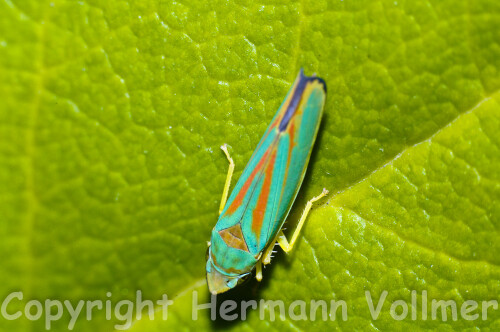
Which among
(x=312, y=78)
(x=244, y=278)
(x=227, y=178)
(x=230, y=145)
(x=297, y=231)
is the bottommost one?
(x=244, y=278)

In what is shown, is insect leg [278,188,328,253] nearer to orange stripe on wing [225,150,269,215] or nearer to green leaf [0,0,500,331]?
green leaf [0,0,500,331]

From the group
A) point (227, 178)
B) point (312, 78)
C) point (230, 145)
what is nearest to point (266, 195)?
point (227, 178)

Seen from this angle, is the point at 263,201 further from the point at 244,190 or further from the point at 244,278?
the point at 244,278

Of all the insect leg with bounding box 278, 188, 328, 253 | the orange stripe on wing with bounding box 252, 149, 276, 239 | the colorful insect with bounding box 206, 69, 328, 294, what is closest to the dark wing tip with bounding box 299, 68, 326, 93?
the colorful insect with bounding box 206, 69, 328, 294

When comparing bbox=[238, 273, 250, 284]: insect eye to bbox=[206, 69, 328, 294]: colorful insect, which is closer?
bbox=[206, 69, 328, 294]: colorful insect

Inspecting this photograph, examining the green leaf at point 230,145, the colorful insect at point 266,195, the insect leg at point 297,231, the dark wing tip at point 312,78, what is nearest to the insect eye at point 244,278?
the colorful insect at point 266,195

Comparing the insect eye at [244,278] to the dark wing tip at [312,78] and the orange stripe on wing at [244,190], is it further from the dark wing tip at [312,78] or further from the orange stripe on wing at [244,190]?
the dark wing tip at [312,78]
